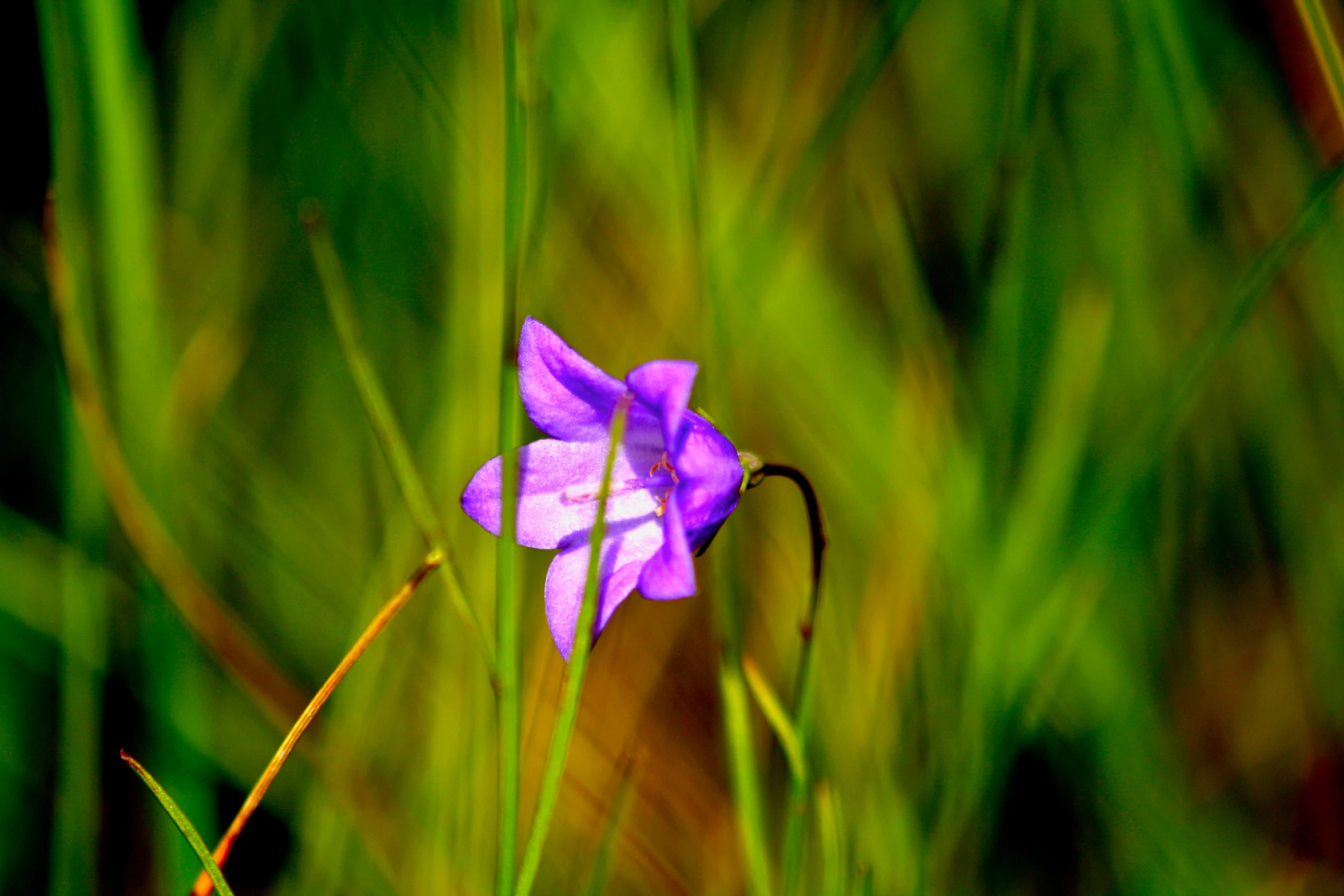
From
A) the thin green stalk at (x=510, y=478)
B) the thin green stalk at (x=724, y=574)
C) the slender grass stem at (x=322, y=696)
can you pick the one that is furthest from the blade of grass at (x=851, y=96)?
the slender grass stem at (x=322, y=696)

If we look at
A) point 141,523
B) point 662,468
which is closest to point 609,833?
point 662,468

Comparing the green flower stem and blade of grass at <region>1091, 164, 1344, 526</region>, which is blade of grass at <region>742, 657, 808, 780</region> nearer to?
blade of grass at <region>1091, 164, 1344, 526</region>

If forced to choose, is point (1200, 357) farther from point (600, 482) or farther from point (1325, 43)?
point (600, 482)

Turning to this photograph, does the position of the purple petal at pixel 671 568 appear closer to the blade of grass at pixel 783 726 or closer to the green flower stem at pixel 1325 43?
the blade of grass at pixel 783 726

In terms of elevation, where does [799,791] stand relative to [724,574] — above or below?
below

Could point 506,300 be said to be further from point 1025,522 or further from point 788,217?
point 1025,522

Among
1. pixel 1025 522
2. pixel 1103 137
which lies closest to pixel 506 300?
pixel 1025 522
